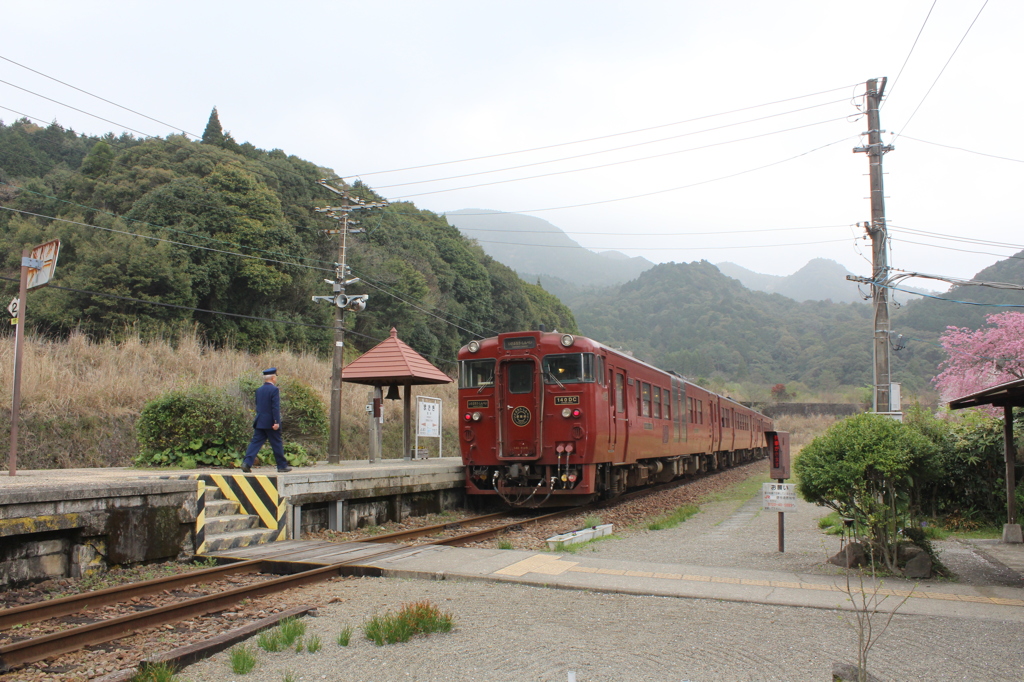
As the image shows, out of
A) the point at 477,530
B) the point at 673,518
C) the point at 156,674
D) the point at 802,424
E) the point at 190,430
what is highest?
the point at 190,430

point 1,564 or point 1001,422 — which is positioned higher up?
point 1001,422

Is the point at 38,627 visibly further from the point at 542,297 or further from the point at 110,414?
the point at 542,297

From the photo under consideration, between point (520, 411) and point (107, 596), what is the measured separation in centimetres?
702

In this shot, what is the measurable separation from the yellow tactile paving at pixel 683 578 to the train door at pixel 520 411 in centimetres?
404

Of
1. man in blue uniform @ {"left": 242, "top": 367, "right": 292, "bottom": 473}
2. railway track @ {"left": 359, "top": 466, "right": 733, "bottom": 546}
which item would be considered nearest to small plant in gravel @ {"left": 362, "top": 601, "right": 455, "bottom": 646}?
railway track @ {"left": 359, "top": 466, "right": 733, "bottom": 546}

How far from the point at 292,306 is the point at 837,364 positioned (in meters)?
55.4

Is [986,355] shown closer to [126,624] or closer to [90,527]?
[90,527]

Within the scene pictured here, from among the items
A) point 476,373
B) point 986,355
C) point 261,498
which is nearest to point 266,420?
point 261,498

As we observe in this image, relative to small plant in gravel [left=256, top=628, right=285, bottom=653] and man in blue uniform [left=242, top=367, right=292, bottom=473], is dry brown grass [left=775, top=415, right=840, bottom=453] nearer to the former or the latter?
man in blue uniform [left=242, top=367, right=292, bottom=473]

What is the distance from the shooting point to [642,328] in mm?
88312

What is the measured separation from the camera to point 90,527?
6148 mm

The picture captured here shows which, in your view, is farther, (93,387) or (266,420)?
(93,387)

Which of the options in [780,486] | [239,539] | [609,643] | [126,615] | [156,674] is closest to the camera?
[156,674]

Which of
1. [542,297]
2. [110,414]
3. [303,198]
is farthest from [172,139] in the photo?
[542,297]
